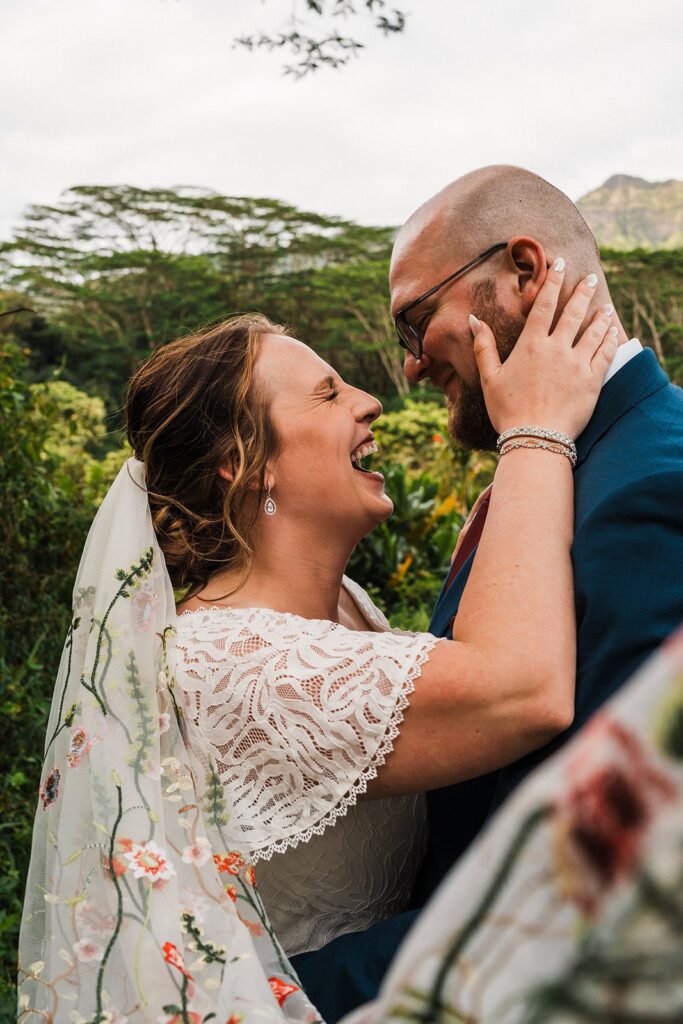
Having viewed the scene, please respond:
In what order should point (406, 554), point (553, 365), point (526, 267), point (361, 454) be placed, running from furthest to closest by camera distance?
1. point (406, 554)
2. point (361, 454)
3. point (526, 267)
4. point (553, 365)

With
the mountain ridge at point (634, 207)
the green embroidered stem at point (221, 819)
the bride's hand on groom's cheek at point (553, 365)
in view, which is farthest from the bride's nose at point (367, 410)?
the mountain ridge at point (634, 207)

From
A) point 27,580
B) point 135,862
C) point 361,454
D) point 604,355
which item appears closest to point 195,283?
point 27,580

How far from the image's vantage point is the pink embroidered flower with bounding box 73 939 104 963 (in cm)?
185

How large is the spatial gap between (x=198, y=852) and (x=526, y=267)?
5.14ft

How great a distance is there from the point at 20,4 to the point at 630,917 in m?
8.20

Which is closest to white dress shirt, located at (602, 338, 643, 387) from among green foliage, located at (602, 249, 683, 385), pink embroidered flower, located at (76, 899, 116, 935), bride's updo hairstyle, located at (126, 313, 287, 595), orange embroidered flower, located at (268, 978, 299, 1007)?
bride's updo hairstyle, located at (126, 313, 287, 595)

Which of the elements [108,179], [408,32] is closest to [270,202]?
[108,179]

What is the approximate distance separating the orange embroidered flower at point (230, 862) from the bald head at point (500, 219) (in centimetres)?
154

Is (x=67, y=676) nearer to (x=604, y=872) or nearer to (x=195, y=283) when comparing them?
(x=604, y=872)

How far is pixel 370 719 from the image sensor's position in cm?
185

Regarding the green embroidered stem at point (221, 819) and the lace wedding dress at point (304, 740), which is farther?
the green embroidered stem at point (221, 819)

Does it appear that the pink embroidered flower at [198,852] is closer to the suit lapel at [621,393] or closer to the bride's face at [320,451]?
the bride's face at [320,451]

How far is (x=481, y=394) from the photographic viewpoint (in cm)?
264

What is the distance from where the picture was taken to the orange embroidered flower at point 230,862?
1989mm
